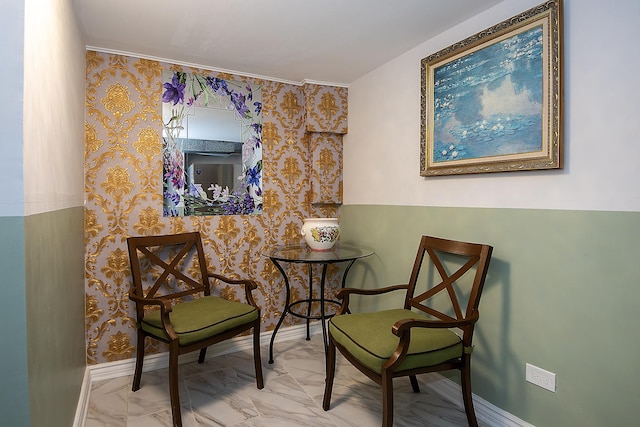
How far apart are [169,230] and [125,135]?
75 cm

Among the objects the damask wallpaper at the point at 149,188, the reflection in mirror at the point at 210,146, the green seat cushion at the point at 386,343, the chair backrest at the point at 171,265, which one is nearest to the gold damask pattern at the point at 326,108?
the damask wallpaper at the point at 149,188

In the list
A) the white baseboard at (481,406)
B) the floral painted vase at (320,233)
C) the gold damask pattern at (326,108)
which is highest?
the gold damask pattern at (326,108)

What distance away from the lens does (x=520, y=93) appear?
1766mm

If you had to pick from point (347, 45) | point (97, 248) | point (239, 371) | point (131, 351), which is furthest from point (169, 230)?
point (347, 45)
